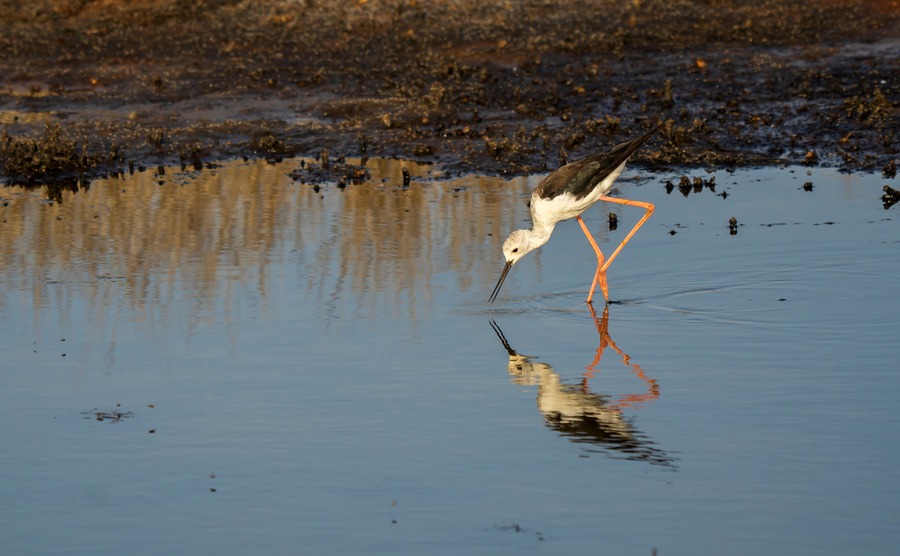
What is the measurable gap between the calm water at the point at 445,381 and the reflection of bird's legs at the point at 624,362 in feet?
0.08

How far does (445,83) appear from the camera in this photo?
1332cm

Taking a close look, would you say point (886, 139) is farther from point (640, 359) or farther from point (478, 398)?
point (478, 398)

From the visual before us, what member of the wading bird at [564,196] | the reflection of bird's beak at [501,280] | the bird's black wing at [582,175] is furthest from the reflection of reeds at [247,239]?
the bird's black wing at [582,175]

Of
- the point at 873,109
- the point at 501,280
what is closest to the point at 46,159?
the point at 501,280

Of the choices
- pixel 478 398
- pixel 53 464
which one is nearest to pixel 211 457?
pixel 53 464

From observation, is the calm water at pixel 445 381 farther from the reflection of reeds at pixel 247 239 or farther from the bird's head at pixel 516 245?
the bird's head at pixel 516 245

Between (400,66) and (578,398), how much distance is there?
28.6 feet

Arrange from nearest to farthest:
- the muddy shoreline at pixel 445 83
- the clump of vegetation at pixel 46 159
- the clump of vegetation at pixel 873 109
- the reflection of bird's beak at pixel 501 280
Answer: the reflection of bird's beak at pixel 501 280, the clump of vegetation at pixel 46 159, the muddy shoreline at pixel 445 83, the clump of vegetation at pixel 873 109

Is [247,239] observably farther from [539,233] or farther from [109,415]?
[109,415]

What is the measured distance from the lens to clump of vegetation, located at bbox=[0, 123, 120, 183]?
1112 cm

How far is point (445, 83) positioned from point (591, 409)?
8.02 m

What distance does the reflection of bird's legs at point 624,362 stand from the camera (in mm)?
5695

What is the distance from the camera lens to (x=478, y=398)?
19.0 feet

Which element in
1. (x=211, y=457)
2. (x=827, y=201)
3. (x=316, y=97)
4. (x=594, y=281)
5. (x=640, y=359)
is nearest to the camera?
(x=211, y=457)
